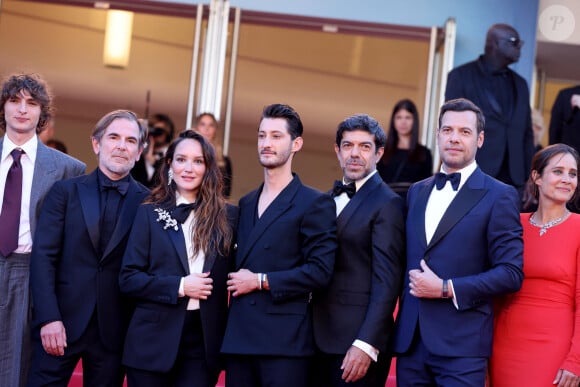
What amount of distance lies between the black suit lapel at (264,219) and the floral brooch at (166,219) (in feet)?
1.01

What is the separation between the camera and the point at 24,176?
4.86 m

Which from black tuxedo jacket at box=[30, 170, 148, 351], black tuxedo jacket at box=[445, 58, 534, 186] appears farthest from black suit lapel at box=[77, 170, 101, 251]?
black tuxedo jacket at box=[445, 58, 534, 186]

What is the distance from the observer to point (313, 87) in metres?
13.3

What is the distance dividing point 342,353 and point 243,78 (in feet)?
30.4

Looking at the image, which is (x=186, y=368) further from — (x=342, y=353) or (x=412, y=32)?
(x=412, y=32)

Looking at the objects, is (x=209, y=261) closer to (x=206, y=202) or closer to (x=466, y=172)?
(x=206, y=202)

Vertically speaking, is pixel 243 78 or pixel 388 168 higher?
pixel 243 78

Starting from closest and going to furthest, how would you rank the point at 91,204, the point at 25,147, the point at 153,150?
the point at 91,204 → the point at 25,147 → the point at 153,150

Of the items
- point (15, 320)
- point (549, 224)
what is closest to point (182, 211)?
point (15, 320)

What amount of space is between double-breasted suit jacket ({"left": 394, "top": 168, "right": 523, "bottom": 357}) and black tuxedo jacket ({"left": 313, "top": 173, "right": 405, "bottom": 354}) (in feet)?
0.32

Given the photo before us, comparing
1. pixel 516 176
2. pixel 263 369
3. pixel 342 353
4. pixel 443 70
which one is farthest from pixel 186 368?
pixel 443 70

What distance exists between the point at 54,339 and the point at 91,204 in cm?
66

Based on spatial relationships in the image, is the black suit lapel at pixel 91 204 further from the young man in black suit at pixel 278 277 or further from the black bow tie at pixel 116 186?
the young man in black suit at pixel 278 277

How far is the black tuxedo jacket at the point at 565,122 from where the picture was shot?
6.98 m
